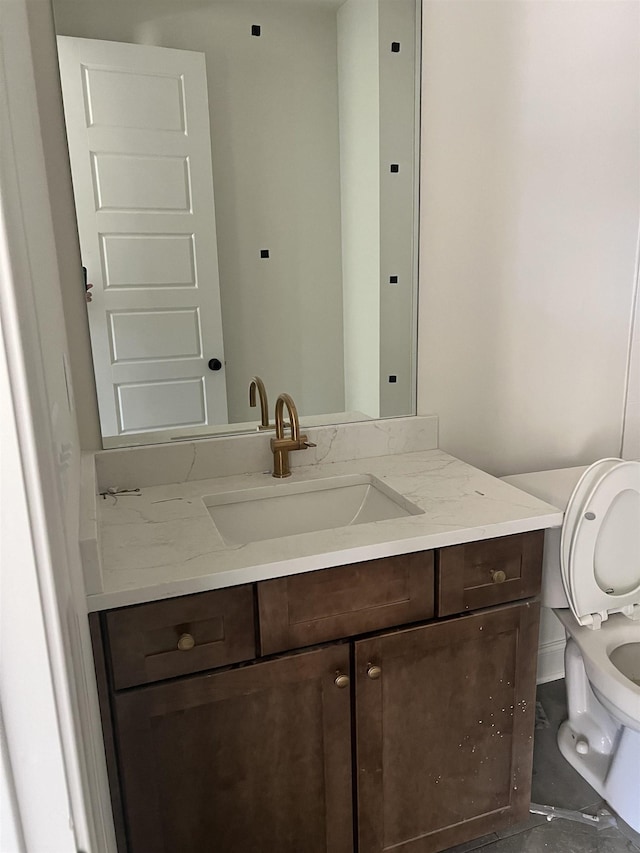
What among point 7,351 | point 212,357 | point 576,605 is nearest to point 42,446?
point 7,351

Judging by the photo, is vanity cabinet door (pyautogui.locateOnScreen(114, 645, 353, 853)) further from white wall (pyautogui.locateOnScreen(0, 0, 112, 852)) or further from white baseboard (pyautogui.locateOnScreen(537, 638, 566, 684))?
white baseboard (pyautogui.locateOnScreen(537, 638, 566, 684))

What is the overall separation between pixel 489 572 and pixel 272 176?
43.5 inches

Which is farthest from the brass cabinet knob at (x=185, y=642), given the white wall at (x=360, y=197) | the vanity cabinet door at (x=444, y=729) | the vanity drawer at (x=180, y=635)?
the white wall at (x=360, y=197)

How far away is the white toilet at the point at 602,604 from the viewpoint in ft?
4.86

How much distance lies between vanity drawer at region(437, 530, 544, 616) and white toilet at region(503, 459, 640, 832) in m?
0.16

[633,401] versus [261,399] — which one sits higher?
[261,399]

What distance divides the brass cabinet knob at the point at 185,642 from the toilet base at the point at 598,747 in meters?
1.14

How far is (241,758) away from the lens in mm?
1216

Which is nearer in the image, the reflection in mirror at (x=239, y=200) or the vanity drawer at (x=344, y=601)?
the vanity drawer at (x=344, y=601)

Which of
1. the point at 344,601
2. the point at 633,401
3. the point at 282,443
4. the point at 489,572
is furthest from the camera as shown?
the point at 633,401

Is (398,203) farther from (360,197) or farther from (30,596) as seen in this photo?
(30,596)

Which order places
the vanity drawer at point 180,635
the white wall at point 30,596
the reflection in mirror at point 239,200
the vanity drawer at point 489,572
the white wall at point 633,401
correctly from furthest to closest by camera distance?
the white wall at point 633,401
the reflection in mirror at point 239,200
the vanity drawer at point 489,572
the vanity drawer at point 180,635
the white wall at point 30,596

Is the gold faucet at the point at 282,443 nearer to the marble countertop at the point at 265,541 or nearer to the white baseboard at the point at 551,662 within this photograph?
the marble countertop at the point at 265,541

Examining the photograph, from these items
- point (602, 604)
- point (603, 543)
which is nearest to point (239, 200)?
point (603, 543)
